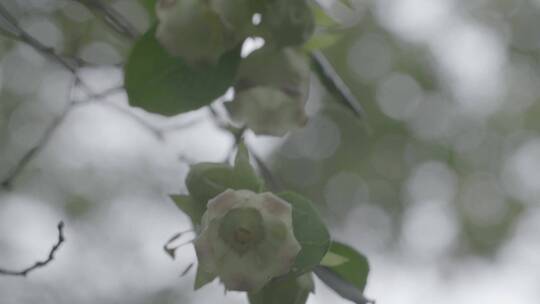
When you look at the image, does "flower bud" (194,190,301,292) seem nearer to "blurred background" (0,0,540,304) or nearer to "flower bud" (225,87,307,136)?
"flower bud" (225,87,307,136)

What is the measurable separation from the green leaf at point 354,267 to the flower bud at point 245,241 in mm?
131

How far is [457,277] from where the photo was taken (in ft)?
21.3

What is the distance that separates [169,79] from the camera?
2.80 ft

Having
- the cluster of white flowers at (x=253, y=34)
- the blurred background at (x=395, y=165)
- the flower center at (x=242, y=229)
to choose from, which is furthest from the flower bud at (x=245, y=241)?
the blurred background at (x=395, y=165)

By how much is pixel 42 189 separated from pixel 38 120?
526mm

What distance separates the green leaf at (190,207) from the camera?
83cm

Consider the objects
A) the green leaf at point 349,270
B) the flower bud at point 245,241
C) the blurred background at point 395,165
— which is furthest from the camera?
the blurred background at point 395,165

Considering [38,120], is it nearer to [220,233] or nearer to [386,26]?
[386,26]

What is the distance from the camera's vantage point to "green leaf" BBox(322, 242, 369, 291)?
90cm

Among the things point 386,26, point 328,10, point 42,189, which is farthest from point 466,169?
point 328,10

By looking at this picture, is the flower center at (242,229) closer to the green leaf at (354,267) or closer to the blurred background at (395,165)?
the green leaf at (354,267)

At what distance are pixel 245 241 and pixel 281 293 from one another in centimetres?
5

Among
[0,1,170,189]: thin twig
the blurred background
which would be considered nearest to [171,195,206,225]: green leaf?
[0,1,170,189]: thin twig

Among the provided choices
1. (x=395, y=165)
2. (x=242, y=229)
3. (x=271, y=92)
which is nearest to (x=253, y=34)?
(x=271, y=92)
